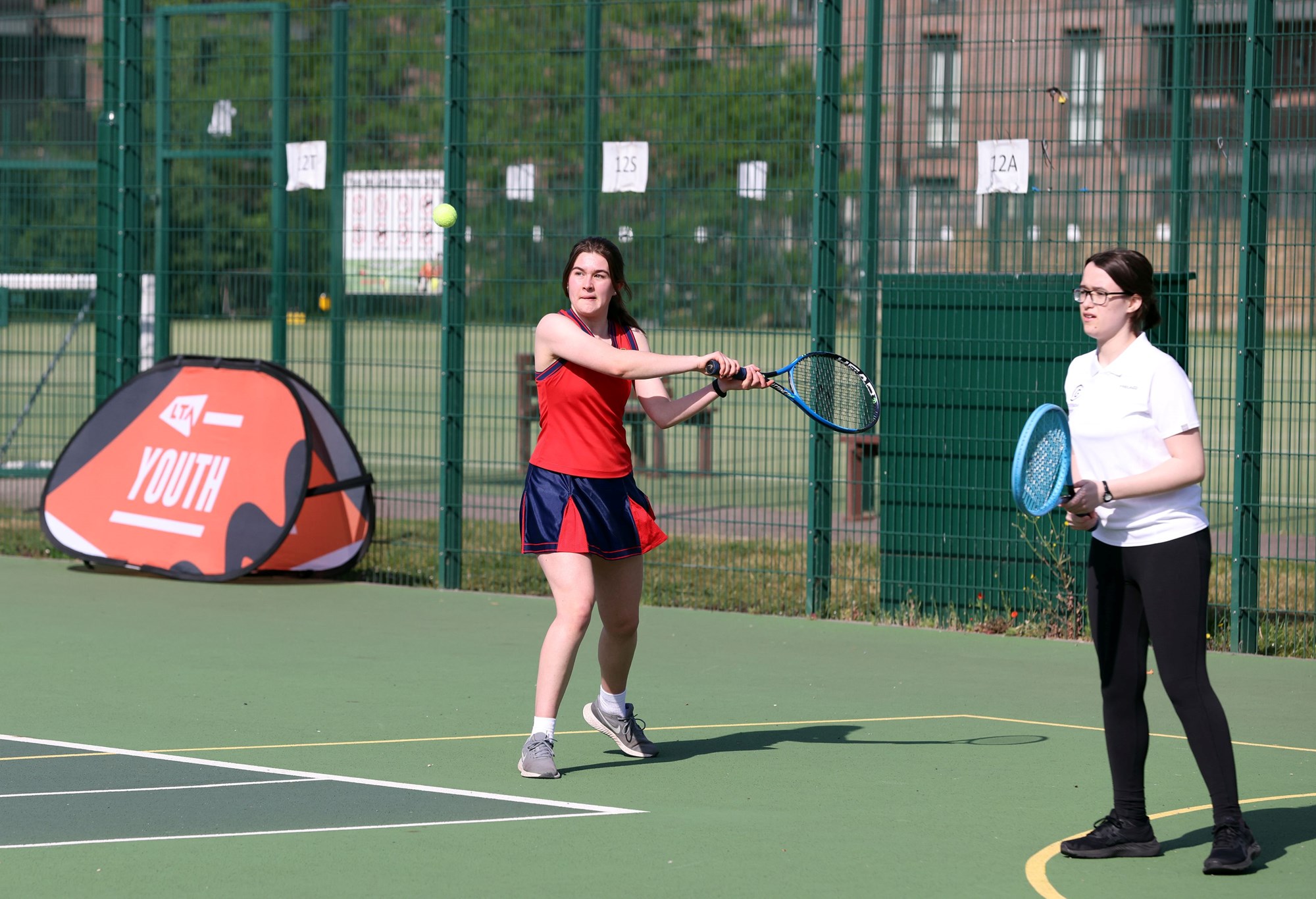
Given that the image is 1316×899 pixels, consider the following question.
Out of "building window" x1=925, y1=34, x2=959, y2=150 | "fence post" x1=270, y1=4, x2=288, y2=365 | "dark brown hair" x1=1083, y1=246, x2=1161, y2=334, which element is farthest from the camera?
"fence post" x1=270, y1=4, x2=288, y2=365

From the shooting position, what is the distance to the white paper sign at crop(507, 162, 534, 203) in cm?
1057

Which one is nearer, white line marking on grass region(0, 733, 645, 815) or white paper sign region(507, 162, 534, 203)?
white line marking on grass region(0, 733, 645, 815)

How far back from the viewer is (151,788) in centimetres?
618

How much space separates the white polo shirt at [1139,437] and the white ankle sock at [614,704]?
2.12 meters

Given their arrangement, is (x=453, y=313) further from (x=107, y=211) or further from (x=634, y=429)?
(x=107, y=211)

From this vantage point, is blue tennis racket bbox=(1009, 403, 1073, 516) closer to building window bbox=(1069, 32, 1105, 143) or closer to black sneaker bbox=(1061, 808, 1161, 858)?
black sneaker bbox=(1061, 808, 1161, 858)

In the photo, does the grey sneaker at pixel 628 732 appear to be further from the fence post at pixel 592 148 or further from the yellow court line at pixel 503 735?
the fence post at pixel 592 148

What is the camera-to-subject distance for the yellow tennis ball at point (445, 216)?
9938mm

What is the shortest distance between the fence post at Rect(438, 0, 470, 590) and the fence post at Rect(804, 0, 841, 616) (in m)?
2.18

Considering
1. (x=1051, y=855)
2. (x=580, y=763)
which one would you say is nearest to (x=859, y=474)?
(x=580, y=763)

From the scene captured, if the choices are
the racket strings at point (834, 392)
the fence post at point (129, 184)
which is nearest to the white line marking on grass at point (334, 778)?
the racket strings at point (834, 392)

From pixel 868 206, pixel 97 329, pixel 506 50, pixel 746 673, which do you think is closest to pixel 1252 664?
pixel 746 673

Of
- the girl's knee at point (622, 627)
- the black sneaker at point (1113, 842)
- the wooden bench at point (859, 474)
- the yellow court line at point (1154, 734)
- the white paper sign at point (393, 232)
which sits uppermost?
the white paper sign at point (393, 232)

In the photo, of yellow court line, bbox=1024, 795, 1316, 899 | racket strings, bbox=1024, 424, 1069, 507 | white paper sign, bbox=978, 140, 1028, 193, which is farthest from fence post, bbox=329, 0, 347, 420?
racket strings, bbox=1024, 424, 1069, 507
